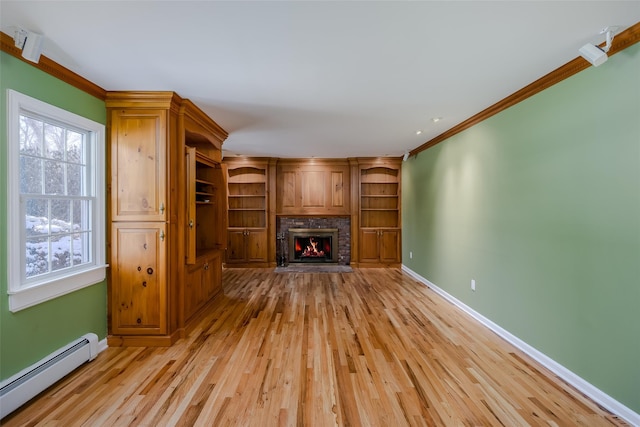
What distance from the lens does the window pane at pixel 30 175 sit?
2.06 meters

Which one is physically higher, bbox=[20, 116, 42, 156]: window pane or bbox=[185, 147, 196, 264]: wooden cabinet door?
bbox=[20, 116, 42, 156]: window pane

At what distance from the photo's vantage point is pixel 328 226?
6.67m

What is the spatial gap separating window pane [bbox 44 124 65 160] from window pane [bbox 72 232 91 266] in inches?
27.0

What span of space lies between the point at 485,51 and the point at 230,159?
5.46 metres

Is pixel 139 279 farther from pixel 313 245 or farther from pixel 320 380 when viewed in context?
pixel 313 245

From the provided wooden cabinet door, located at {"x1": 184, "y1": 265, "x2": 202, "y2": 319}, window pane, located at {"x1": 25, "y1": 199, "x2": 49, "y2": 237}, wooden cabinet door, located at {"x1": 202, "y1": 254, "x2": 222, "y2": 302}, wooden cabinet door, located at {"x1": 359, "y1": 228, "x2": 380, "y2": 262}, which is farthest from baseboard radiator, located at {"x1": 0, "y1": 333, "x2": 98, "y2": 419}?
wooden cabinet door, located at {"x1": 359, "y1": 228, "x2": 380, "y2": 262}

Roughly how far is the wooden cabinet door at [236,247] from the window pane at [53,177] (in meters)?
4.19

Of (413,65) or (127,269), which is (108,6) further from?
(127,269)

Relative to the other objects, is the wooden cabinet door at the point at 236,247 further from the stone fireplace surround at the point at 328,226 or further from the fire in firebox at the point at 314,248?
the fire in firebox at the point at 314,248

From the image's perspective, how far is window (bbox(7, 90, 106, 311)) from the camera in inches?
77.0

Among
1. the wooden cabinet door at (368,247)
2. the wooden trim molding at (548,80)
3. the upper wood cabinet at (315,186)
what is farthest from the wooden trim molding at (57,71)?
the wooden cabinet door at (368,247)

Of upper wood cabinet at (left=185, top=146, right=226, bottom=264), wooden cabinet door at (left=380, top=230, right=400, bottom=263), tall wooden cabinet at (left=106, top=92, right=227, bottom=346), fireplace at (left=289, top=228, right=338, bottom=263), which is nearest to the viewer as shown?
tall wooden cabinet at (left=106, top=92, right=227, bottom=346)

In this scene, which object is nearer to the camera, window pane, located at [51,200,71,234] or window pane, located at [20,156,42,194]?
window pane, located at [20,156,42,194]

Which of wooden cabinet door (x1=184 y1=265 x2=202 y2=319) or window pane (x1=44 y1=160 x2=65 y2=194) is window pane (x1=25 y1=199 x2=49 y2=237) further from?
wooden cabinet door (x1=184 y1=265 x2=202 y2=319)
